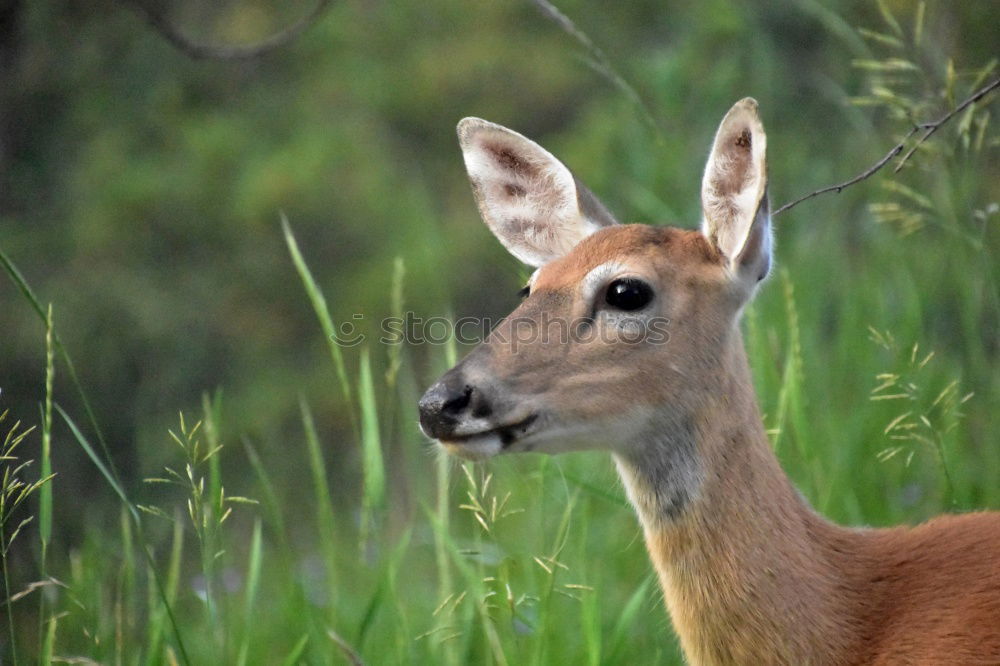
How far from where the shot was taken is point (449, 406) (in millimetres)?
2887

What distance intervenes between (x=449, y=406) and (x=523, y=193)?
1.25m

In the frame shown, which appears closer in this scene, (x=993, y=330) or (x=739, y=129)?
(x=739, y=129)

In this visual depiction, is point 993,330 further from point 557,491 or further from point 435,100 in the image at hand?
point 435,100

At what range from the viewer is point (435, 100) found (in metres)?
13.9

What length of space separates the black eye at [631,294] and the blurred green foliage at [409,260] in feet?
1.94

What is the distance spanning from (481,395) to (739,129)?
2.94 feet

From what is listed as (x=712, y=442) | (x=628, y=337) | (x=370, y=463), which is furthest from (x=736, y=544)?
(x=370, y=463)

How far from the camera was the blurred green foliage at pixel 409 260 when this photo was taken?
396 centimetres

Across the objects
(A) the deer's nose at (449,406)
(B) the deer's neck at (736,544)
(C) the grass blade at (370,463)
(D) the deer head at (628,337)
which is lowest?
(C) the grass blade at (370,463)

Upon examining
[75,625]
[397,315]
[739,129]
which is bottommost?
[75,625]

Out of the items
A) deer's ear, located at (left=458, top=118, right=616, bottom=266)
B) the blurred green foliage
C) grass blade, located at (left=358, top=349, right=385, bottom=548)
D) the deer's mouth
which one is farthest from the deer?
grass blade, located at (left=358, top=349, right=385, bottom=548)

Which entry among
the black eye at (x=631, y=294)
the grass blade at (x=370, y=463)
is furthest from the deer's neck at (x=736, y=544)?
the grass blade at (x=370, y=463)

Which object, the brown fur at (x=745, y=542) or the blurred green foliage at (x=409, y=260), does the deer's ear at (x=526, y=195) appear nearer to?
the blurred green foliage at (x=409, y=260)

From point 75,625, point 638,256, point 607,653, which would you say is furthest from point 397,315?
point 75,625
